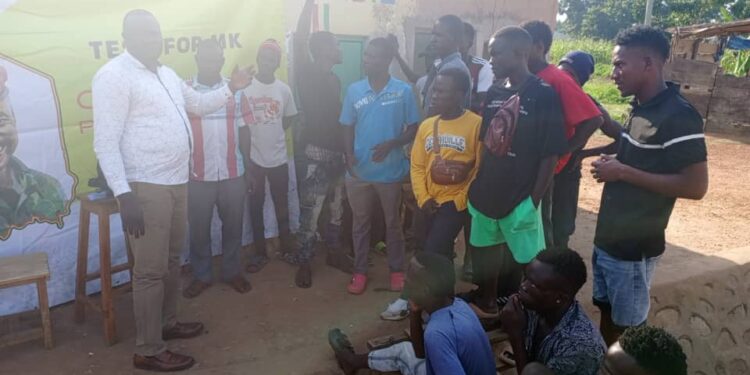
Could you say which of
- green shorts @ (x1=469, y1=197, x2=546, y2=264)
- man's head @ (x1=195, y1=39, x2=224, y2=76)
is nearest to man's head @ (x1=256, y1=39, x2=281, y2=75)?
man's head @ (x1=195, y1=39, x2=224, y2=76)

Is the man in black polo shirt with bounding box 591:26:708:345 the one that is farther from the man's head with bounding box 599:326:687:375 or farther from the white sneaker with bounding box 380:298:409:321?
the white sneaker with bounding box 380:298:409:321

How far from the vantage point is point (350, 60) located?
573 cm

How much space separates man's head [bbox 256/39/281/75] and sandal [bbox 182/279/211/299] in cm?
176

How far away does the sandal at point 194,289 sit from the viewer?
14.6 ft

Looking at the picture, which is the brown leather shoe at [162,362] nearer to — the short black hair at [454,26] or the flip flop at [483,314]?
the flip flop at [483,314]

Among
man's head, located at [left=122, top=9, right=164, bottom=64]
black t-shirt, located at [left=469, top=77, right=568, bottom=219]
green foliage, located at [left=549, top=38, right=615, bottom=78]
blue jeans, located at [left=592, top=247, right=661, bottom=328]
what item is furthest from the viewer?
green foliage, located at [left=549, top=38, right=615, bottom=78]

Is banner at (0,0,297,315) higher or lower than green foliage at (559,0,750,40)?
lower

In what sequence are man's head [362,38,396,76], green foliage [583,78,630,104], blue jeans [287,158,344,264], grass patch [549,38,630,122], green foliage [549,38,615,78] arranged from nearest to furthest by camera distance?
man's head [362,38,396,76]
blue jeans [287,158,344,264]
grass patch [549,38,630,122]
green foliage [583,78,630,104]
green foliage [549,38,615,78]

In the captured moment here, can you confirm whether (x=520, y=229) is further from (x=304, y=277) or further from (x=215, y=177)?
(x=215, y=177)

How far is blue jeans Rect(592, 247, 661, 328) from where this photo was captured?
2973mm

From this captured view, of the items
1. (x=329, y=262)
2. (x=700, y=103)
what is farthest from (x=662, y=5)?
(x=329, y=262)

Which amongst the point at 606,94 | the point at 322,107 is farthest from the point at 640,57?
the point at 606,94

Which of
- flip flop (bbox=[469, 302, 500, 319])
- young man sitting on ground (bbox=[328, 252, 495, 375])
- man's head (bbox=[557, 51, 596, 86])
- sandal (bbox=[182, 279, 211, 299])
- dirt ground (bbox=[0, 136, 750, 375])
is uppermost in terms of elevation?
man's head (bbox=[557, 51, 596, 86])

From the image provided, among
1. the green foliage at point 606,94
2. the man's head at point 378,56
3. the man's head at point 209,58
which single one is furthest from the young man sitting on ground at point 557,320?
the green foliage at point 606,94
